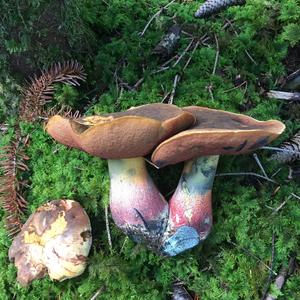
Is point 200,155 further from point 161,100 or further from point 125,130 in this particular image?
point 161,100

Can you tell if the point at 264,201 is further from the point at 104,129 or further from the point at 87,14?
the point at 87,14

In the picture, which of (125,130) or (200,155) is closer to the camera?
(125,130)

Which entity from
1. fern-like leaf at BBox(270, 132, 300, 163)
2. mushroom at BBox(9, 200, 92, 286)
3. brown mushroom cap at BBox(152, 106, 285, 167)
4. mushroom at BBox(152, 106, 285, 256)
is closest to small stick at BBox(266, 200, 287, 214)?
fern-like leaf at BBox(270, 132, 300, 163)

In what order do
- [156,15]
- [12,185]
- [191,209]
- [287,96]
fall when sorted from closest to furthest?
[191,209], [12,185], [287,96], [156,15]

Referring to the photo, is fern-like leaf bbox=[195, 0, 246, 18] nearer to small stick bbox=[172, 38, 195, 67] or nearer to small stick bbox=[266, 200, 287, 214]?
small stick bbox=[172, 38, 195, 67]

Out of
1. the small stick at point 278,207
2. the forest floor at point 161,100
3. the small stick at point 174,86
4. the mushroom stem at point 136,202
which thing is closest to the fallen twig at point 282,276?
the forest floor at point 161,100

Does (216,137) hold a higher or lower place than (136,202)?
higher

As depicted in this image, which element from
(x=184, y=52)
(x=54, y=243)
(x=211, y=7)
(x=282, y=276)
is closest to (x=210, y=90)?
(x=184, y=52)
